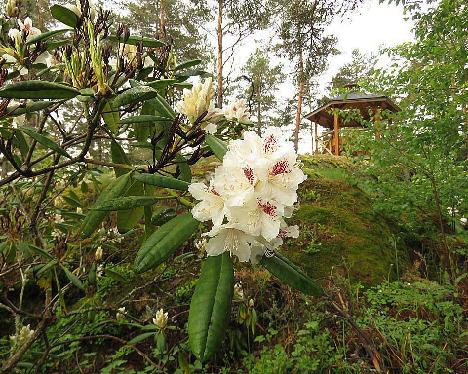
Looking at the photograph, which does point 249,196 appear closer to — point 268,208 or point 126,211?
point 268,208

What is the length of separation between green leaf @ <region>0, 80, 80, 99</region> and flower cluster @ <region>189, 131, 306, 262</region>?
0.35 m

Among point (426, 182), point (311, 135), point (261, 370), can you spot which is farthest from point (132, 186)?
point (311, 135)

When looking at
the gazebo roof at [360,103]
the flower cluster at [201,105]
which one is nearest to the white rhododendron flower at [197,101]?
the flower cluster at [201,105]

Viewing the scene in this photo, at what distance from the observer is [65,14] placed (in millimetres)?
1083

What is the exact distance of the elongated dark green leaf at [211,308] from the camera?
69 cm

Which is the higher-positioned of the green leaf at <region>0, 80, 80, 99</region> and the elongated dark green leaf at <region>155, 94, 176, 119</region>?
the elongated dark green leaf at <region>155, 94, 176, 119</region>

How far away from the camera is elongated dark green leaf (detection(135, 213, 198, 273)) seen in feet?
2.45

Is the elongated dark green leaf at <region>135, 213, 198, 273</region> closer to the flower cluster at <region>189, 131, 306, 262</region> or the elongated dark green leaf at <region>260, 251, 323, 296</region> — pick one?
the flower cluster at <region>189, 131, 306, 262</region>

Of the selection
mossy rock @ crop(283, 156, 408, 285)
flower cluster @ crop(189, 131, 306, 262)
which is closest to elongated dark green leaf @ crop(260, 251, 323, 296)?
flower cluster @ crop(189, 131, 306, 262)

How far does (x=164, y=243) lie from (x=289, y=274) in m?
0.29

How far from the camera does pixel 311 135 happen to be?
25188 mm

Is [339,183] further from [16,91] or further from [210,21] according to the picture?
[210,21]

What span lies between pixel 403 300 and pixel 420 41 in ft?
8.22

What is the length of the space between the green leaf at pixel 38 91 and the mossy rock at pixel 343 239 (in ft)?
7.79
